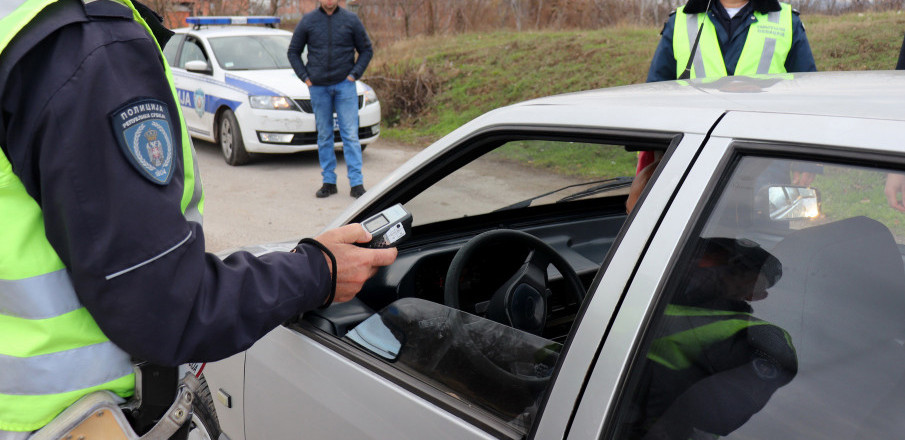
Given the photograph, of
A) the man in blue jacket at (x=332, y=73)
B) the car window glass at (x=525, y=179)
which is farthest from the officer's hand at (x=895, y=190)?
the man in blue jacket at (x=332, y=73)

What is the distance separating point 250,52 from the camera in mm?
8773

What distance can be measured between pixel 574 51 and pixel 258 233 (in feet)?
22.4

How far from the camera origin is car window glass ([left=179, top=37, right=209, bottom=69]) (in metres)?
8.93

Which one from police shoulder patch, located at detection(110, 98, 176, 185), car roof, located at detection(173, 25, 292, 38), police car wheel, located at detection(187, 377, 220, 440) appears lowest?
car roof, located at detection(173, 25, 292, 38)

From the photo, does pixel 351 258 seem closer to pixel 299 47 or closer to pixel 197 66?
pixel 299 47

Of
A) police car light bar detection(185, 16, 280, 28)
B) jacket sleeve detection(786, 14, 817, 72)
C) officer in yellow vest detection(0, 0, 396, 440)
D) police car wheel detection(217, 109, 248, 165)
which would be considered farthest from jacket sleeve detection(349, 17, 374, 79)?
officer in yellow vest detection(0, 0, 396, 440)

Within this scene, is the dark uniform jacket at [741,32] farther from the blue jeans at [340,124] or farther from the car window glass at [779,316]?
the blue jeans at [340,124]

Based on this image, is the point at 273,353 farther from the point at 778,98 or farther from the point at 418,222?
the point at 778,98

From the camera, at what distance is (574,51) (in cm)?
1107

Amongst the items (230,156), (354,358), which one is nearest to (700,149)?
(354,358)

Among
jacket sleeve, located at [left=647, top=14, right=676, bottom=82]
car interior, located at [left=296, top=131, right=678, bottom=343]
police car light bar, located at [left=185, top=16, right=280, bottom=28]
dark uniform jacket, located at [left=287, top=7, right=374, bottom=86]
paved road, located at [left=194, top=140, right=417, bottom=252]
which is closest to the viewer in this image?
car interior, located at [left=296, top=131, right=678, bottom=343]

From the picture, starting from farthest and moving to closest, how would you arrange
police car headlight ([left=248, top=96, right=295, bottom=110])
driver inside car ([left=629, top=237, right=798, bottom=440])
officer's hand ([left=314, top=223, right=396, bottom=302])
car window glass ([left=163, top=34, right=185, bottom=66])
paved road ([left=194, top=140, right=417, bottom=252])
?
car window glass ([left=163, top=34, right=185, bottom=66]), police car headlight ([left=248, top=96, right=295, bottom=110]), paved road ([left=194, top=140, right=417, bottom=252]), officer's hand ([left=314, top=223, right=396, bottom=302]), driver inside car ([left=629, top=237, right=798, bottom=440])

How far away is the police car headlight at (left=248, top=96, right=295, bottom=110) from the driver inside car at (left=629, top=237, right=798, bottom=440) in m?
7.10

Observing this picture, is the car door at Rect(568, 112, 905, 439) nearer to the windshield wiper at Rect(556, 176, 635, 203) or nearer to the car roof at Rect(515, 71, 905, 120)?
the car roof at Rect(515, 71, 905, 120)
